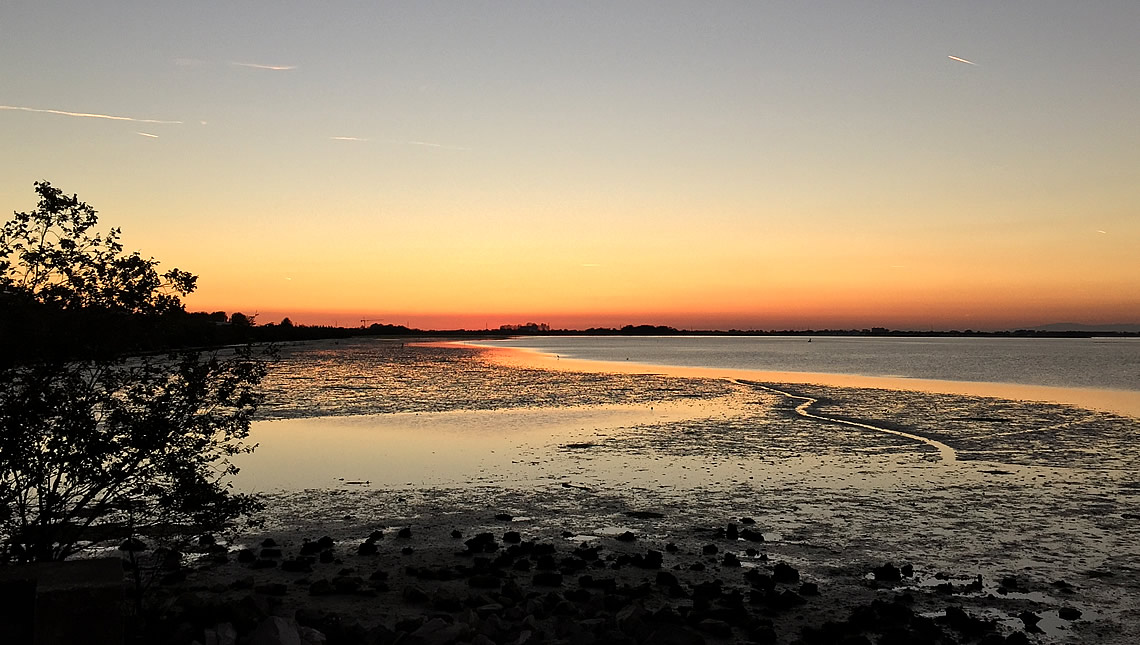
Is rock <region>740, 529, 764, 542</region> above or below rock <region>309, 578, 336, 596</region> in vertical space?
below

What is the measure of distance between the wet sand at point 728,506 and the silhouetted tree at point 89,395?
2.73 m

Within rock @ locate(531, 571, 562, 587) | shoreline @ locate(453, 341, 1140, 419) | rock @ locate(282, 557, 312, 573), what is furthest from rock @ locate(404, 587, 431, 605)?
shoreline @ locate(453, 341, 1140, 419)

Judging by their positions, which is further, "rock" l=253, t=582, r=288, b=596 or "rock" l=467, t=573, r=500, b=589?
"rock" l=467, t=573, r=500, b=589

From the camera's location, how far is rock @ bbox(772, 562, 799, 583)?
1317 centimetres

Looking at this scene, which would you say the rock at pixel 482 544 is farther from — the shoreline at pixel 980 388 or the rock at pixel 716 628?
the shoreline at pixel 980 388

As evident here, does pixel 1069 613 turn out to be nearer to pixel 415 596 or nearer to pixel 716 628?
pixel 716 628

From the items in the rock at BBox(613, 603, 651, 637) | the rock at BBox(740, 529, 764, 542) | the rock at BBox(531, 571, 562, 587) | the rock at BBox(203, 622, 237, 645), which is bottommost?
the rock at BBox(740, 529, 764, 542)

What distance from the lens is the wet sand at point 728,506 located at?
12344 millimetres

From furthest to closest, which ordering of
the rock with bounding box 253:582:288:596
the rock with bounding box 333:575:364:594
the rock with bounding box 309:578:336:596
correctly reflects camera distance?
the rock with bounding box 333:575:364:594 → the rock with bounding box 309:578:336:596 → the rock with bounding box 253:582:288:596

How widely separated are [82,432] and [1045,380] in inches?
2859

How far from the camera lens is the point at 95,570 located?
7.68 m

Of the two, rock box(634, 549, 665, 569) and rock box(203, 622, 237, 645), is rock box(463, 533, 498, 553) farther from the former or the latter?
rock box(203, 622, 237, 645)

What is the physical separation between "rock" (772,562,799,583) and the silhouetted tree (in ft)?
27.0

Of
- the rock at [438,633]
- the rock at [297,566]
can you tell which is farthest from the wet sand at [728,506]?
the rock at [438,633]
